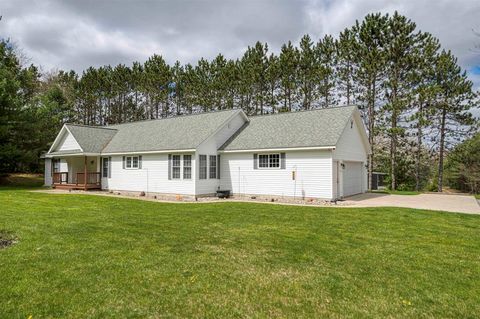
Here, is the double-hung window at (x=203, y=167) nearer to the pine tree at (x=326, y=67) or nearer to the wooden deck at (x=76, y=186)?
the wooden deck at (x=76, y=186)

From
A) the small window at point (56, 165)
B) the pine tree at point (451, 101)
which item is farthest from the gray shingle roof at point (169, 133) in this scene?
the pine tree at point (451, 101)

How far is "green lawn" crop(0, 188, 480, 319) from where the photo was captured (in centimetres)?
400

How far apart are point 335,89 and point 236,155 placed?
51.6 ft

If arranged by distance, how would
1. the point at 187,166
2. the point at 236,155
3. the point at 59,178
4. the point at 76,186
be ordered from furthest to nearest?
the point at 59,178
the point at 76,186
the point at 236,155
the point at 187,166

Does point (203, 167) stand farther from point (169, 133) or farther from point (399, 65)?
point (399, 65)

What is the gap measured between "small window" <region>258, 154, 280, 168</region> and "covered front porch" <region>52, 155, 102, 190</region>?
12122 mm

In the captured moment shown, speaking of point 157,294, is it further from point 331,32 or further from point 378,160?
point 378,160

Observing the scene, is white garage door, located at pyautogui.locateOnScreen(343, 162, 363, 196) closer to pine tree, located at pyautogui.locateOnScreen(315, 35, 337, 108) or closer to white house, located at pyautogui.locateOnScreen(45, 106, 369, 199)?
white house, located at pyautogui.locateOnScreen(45, 106, 369, 199)

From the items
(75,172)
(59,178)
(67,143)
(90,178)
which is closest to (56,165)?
(59,178)

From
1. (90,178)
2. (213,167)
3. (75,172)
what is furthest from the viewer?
(75,172)

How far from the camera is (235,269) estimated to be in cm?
539

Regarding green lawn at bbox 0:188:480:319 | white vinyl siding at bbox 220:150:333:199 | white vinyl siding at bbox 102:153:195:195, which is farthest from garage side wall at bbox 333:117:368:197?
white vinyl siding at bbox 102:153:195:195

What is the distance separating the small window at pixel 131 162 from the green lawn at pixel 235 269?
35.5 feet

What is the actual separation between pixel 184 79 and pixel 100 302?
117 ft
